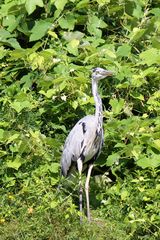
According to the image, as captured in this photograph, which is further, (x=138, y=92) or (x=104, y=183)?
(x=138, y=92)

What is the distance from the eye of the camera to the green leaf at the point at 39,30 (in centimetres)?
691

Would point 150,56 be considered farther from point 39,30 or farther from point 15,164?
point 15,164

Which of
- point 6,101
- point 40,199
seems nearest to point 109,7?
point 6,101

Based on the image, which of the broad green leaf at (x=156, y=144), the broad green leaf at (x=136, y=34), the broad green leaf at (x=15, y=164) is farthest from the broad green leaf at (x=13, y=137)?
the broad green leaf at (x=136, y=34)

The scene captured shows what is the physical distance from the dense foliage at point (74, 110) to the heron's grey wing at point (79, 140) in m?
0.29

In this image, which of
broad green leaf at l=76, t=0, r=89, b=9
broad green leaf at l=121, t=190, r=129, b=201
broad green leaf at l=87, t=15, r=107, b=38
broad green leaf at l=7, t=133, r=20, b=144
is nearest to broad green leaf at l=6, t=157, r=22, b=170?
broad green leaf at l=7, t=133, r=20, b=144

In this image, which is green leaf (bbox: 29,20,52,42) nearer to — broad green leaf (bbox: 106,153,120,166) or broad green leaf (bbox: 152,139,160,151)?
broad green leaf (bbox: 106,153,120,166)

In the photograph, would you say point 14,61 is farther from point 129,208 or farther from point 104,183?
point 129,208

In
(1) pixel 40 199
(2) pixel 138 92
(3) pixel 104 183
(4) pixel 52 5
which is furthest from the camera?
(4) pixel 52 5

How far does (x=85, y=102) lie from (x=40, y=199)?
1267mm

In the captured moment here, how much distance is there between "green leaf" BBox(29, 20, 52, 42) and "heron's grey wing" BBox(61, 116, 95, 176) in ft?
4.69

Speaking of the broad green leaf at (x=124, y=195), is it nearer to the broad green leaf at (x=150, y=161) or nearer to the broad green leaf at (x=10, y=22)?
the broad green leaf at (x=150, y=161)

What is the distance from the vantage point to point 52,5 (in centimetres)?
719

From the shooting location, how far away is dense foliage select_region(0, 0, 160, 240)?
5.43 metres
